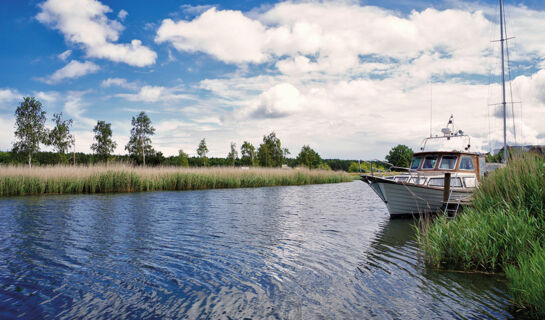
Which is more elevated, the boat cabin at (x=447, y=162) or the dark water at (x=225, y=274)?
the boat cabin at (x=447, y=162)

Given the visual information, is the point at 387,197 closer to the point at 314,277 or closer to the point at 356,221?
the point at 356,221

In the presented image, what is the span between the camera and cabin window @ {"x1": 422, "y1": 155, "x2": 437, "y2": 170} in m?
15.0

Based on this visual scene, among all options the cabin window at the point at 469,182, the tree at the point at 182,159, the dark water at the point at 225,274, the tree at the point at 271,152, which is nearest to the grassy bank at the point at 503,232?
the dark water at the point at 225,274

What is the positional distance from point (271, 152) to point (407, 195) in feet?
143

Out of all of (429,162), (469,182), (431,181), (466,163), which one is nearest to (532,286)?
(431,181)

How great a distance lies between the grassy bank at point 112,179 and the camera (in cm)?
1964

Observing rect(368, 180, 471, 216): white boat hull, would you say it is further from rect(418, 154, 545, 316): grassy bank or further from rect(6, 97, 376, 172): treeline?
rect(6, 97, 376, 172): treeline

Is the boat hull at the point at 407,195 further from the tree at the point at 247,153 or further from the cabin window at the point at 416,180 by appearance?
the tree at the point at 247,153

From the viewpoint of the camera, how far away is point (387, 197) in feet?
42.9

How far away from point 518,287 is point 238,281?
4.18 metres

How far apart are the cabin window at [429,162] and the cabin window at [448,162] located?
295mm

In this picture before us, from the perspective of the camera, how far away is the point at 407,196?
42.5 ft

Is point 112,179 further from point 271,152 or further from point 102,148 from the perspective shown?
point 271,152

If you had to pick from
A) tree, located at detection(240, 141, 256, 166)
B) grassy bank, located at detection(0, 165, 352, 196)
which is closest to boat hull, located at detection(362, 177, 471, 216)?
grassy bank, located at detection(0, 165, 352, 196)
